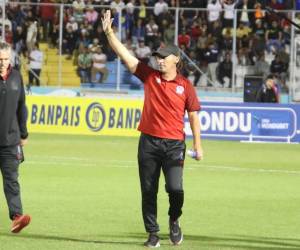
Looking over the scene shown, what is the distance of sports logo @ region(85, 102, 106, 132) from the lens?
29.5m

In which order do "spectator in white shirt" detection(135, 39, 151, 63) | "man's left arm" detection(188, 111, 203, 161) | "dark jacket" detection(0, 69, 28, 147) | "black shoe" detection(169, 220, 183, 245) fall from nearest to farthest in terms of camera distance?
"man's left arm" detection(188, 111, 203, 161) → "black shoe" detection(169, 220, 183, 245) → "dark jacket" detection(0, 69, 28, 147) → "spectator in white shirt" detection(135, 39, 151, 63)

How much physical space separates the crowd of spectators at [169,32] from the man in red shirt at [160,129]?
23636 millimetres

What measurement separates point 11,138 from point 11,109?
0.32 meters

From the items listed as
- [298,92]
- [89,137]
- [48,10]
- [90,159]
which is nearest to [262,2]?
[298,92]

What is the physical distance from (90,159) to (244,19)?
44.8 feet

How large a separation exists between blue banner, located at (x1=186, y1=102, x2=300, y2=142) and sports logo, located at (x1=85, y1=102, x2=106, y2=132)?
2588mm

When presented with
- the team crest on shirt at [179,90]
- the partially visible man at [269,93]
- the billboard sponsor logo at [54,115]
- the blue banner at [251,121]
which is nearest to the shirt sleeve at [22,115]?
the team crest on shirt at [179,90]

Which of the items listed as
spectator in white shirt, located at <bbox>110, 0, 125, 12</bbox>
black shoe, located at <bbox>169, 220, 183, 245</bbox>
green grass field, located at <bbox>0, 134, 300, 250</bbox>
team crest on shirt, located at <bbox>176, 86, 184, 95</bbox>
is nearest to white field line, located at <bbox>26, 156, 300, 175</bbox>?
green grass field, located at <bbox>0, 134, 300, 250</bbox>

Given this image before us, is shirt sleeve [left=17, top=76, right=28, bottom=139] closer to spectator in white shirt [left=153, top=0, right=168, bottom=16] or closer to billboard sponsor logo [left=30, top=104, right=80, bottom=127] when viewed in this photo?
billboard sponsor logo [left=30, top=104, right=80, bottom=127]

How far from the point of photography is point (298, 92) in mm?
33375

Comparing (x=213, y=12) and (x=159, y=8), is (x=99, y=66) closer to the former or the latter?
(x=159, y=8)

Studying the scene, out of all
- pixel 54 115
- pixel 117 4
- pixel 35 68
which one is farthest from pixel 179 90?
pixel 35 68

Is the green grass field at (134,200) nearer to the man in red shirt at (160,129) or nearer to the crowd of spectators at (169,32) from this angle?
the man in red shirt at (160,129)

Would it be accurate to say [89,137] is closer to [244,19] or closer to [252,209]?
[244,19]
